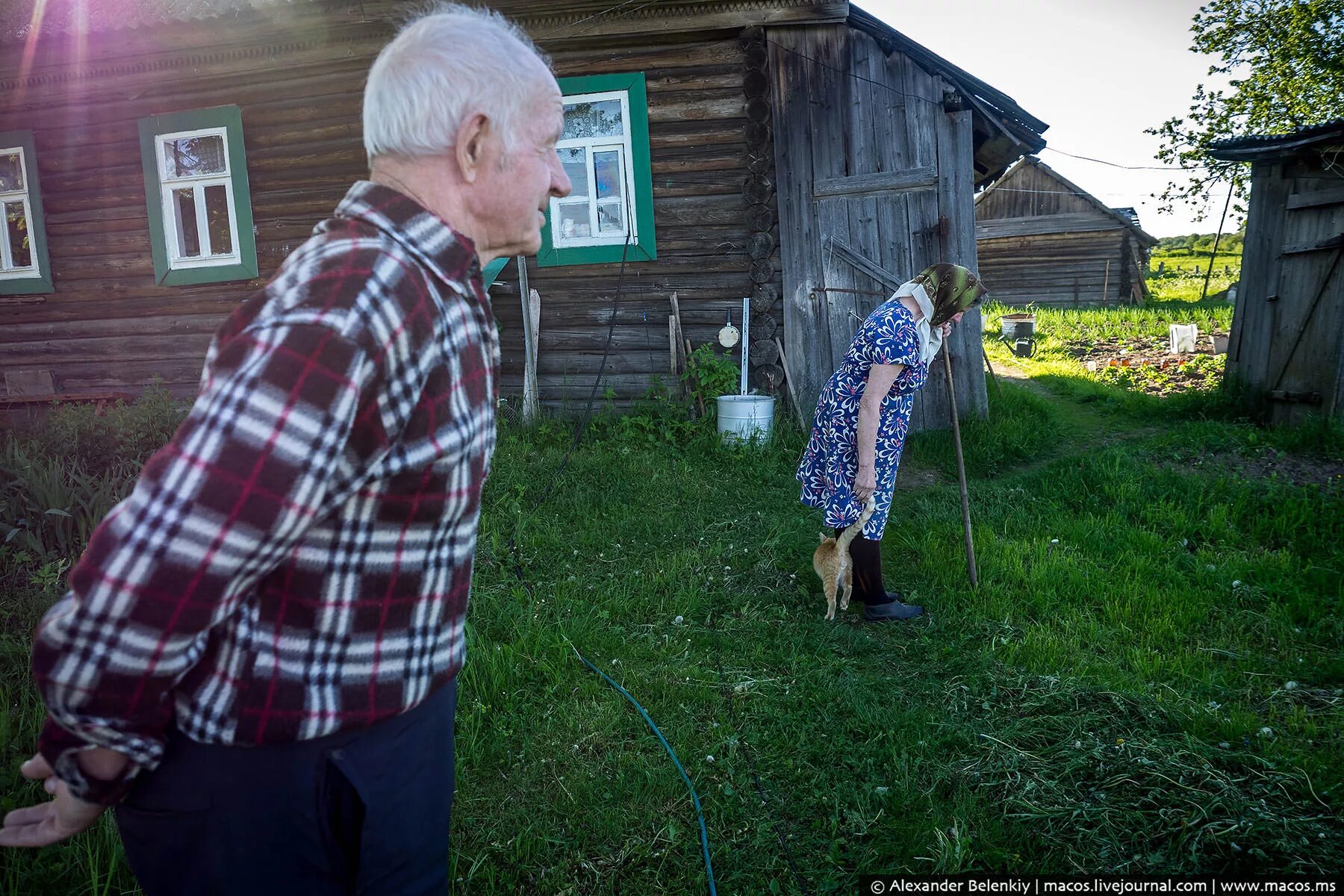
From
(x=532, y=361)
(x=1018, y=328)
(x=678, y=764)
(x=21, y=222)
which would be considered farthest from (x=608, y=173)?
(x=1018, y=328)

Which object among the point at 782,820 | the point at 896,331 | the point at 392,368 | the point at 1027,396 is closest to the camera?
the point at 392,368

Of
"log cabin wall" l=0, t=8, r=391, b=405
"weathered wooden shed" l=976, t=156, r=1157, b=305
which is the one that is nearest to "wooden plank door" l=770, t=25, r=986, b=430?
"log cabin wall" l=0, t=8, r=391, b=405

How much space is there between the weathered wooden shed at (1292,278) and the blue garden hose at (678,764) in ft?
23.2

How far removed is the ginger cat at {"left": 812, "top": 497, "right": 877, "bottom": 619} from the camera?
4051mm

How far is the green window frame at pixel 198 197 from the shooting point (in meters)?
8.00

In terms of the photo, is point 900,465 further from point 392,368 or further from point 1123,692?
point 392,368

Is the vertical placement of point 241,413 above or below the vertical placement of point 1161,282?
below

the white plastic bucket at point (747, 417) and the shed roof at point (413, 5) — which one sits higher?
the shed roof at point (413, 5)

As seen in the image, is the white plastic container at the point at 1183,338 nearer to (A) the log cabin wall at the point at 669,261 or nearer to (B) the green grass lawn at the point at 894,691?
(B) the green grass lawn at the point at 894,691

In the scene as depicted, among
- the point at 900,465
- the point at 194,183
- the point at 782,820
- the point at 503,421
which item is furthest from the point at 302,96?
the point at 782,820

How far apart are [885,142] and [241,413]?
23.8 ft

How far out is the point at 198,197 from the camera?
27.0ft

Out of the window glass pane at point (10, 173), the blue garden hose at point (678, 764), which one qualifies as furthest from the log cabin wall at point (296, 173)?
the blue garden hose at point (678, 764)

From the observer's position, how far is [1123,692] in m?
3.25
